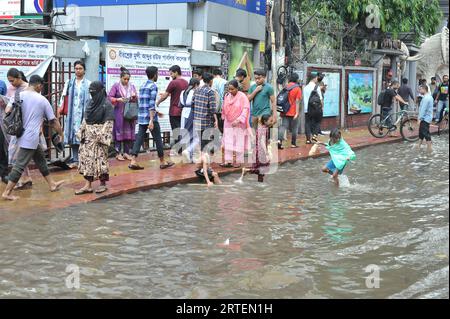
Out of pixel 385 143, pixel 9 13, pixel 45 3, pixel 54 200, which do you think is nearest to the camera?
pixel 54 200

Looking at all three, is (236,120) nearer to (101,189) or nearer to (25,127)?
(101,189)

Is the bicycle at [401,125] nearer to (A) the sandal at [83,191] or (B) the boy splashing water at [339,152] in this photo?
(B) the boy splashing water at [339,152]

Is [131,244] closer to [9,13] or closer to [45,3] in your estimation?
[45,3]

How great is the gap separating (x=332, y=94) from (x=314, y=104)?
210 inches

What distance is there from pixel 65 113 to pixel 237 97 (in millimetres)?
2971

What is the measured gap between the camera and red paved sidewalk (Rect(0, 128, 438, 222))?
809cm

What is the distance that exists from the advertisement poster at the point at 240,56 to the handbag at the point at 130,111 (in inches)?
294

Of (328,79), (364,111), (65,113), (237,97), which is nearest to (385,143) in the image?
(328,79)

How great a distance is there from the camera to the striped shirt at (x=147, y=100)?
10766 millimetres

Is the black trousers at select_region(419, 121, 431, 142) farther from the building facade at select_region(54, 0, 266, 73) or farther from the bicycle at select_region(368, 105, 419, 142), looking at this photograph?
the building facade at select_region(54, 0, 266, 73)

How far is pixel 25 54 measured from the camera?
34.1 ft

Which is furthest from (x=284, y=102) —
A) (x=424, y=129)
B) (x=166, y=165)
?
(x=166, y=165)

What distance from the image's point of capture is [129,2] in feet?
59.9

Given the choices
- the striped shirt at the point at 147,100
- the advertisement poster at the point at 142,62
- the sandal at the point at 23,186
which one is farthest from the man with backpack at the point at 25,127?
the advertisement poster at the point at 142,62
